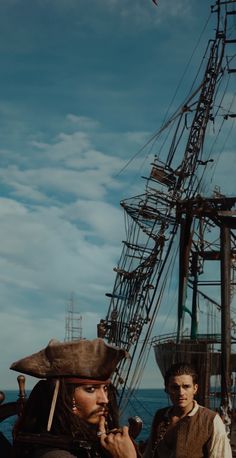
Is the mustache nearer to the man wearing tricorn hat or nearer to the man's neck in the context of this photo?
the man wearing tricorn hat

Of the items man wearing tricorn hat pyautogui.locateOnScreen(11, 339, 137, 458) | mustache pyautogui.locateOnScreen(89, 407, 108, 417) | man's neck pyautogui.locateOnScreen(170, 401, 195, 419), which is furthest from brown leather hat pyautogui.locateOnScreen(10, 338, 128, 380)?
man's neck pyautogui.locateOnScreen(170, 401, 195, 419)

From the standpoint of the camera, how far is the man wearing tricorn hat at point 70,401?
3.09m

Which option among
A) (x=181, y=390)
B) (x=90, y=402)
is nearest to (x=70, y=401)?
(x=90, y=402)

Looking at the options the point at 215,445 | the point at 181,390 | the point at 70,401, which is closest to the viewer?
the point at 70,401

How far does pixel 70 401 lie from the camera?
3195 millimetres

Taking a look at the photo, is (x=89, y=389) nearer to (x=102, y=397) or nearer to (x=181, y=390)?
(x=102, y=397)

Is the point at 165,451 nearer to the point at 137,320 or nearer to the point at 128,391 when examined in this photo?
the point at 128,391

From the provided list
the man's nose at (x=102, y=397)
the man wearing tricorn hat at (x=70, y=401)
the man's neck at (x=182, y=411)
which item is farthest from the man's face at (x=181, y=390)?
the man's nose at (x=102, y=397)

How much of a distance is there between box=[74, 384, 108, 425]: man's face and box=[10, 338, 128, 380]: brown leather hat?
56mm

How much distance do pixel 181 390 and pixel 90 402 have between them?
2.52 metres

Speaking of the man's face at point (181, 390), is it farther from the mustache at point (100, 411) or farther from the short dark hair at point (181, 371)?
the mustache at point (100, 411)

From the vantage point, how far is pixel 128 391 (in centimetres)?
3228

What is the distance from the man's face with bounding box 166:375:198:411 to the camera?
5617 millimetres

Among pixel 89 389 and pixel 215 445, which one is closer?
pixel 89 389
